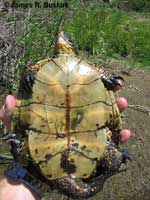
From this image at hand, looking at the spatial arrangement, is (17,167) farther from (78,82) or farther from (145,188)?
(145,188)

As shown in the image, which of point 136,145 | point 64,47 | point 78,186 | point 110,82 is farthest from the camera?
point 136,145

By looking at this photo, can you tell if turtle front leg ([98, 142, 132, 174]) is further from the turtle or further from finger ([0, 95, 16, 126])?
finger ([0, 95, 16, 126])

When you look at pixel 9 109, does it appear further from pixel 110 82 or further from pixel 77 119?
pixel 110 82

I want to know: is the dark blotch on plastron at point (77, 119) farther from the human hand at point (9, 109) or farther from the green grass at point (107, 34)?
the green grass at point (107, 34)

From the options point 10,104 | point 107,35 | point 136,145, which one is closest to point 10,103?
point 10,104

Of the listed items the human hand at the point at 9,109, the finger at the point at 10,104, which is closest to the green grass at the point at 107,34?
the human hand at the point at 9,109

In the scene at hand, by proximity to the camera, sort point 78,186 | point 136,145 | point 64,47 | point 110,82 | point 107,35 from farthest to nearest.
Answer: point 107,35 < point 136,145 < point 64,47 < point 110,82 < point 78,186

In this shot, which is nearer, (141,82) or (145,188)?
(145,188)

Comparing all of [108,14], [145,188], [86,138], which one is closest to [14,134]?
[86,138]
